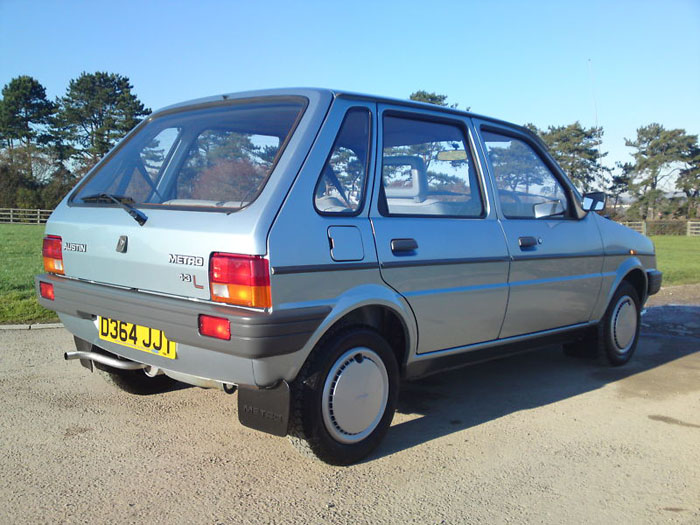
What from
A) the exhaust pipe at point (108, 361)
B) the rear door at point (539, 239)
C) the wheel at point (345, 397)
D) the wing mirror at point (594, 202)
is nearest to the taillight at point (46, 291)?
the exhaust pipe at point (108, 361)

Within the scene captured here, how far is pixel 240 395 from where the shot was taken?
303 cm

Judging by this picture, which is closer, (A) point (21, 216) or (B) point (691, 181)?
(A) point (21, 216)

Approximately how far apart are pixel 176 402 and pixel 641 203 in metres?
59.8

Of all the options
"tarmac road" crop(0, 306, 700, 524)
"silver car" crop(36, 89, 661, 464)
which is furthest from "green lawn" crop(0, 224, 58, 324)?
"silver car" crop(36, 89, 661, 464)

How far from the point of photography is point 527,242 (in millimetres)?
4219

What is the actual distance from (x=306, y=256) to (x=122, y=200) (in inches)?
47.2

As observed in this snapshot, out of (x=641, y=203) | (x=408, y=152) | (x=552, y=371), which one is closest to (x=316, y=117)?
(x=408, y=152)

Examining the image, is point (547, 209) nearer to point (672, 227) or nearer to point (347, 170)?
point (347, 170)

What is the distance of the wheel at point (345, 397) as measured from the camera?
3.02 metres

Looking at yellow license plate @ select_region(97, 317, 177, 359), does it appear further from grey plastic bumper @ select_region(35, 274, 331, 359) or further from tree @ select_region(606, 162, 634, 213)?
tree @ select_region(606, 162, 634, 213)

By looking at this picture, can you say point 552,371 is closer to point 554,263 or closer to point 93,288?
point 554,263

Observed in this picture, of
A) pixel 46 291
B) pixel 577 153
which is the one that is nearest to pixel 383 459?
pixel 46 291

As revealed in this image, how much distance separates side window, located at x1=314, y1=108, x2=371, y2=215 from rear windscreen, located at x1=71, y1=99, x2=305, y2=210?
25cm

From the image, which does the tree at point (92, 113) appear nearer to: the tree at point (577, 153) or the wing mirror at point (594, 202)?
the tree at point (577, 153)
